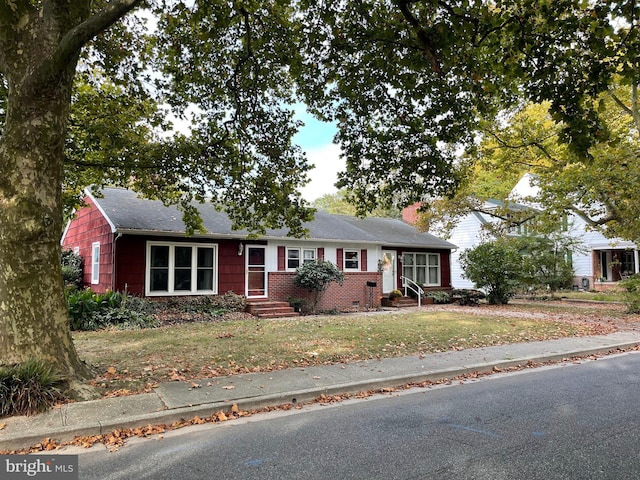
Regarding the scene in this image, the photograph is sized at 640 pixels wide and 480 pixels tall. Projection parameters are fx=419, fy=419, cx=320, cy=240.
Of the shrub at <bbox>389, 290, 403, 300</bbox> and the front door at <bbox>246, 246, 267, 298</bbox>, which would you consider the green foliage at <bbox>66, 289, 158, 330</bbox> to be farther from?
the shrub at <bbox>389, 290, 403, 300</bbox>

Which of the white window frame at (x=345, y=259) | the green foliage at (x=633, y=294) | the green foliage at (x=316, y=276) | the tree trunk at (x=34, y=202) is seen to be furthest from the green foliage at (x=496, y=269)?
the tree trunk at (x=34, y=202)

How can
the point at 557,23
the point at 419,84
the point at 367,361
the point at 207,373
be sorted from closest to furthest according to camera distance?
the point at 557,23
the point at 207,373
the point at 367,361
the point at 419,84

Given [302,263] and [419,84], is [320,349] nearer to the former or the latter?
[419,84]

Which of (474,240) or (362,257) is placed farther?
(474,240)

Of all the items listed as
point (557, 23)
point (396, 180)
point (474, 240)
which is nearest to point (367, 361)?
point (396, 180)

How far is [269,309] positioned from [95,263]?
699 cm

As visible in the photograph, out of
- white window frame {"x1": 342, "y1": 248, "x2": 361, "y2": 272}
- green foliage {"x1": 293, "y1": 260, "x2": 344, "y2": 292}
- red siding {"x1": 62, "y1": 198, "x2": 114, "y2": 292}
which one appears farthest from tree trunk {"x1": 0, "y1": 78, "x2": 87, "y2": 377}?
white window frame {"x1": 342, "y1": 248, "x2": 361, "y2": 272}

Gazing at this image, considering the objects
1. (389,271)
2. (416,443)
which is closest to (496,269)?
(389,271)

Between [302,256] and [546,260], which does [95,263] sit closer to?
[302,256]

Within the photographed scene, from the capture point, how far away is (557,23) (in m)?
6.04

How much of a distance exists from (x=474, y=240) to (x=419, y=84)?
80.1ft

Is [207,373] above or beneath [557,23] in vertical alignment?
beneath

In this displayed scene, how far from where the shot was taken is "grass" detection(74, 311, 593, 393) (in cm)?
726

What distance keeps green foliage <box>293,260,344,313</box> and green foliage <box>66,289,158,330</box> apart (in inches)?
230
